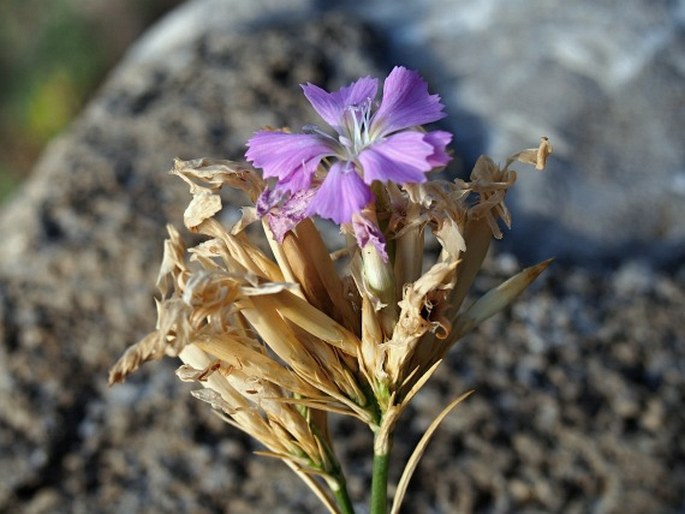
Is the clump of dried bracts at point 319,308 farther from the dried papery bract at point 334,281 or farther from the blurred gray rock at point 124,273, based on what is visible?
the blurred gray rock at point 124,273

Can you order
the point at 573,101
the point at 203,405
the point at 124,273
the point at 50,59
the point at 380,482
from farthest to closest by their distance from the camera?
1. the point at 50,59
2. the point at 573,101
3. the point at 124,273
4. the point at 203,405
5. the point at 380,482

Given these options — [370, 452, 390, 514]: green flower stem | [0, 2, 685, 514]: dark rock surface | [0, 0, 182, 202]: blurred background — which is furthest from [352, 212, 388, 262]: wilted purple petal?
[0, 0, 182, 202]: blurred background

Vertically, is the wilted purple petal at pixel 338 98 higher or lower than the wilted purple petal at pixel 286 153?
lower

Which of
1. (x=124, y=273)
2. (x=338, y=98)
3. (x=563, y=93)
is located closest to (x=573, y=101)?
(x=563, y=93)

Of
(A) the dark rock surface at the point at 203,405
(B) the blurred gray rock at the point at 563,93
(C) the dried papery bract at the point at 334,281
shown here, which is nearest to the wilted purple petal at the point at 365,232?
(C) the dried papery bract at the point at 334,281

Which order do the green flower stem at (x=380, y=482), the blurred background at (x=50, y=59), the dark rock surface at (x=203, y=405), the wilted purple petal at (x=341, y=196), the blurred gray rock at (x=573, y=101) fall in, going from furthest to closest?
1. the blurred background at (x=50, y=59)
2. the blurred gray rock at (x=573, y=101)
3. the dark rock surface at (x=203, y=405)
4. the green flower stem at (x=380, y=482)
5. the wilted purple petal at (x=341, y=196)

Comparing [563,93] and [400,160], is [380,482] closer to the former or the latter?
[400,160]
